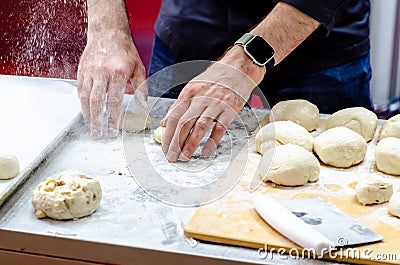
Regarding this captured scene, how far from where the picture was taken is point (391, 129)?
5.00 feet

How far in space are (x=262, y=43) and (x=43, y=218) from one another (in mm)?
655

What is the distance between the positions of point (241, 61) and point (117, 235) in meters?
0.55

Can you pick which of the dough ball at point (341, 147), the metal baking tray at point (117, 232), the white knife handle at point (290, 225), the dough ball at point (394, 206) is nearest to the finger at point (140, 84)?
the metal baking tray at point (117, 232)

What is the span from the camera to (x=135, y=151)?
1488 mm

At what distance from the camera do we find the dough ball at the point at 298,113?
5.24ft

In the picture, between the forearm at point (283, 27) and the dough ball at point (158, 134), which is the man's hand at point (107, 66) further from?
the forearm at point (283, 27)

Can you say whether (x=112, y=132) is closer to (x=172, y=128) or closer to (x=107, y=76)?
(x=107, y=76)

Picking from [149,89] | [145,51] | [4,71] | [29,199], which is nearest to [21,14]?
[4,71]

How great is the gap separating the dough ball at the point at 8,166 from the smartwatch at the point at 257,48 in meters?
0.57

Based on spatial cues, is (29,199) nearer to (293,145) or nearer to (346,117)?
(293,145)

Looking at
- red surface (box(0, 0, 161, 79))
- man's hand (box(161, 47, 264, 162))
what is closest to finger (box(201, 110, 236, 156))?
man's hand (box(161, 47, 264, 162))

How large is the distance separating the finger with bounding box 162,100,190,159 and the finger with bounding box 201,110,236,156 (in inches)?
3.1

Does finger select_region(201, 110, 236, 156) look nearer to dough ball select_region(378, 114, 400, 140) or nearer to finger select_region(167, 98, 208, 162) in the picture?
finger select_region(167, 98, 208, 162)

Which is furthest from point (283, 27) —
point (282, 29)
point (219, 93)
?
point (219, 93)
